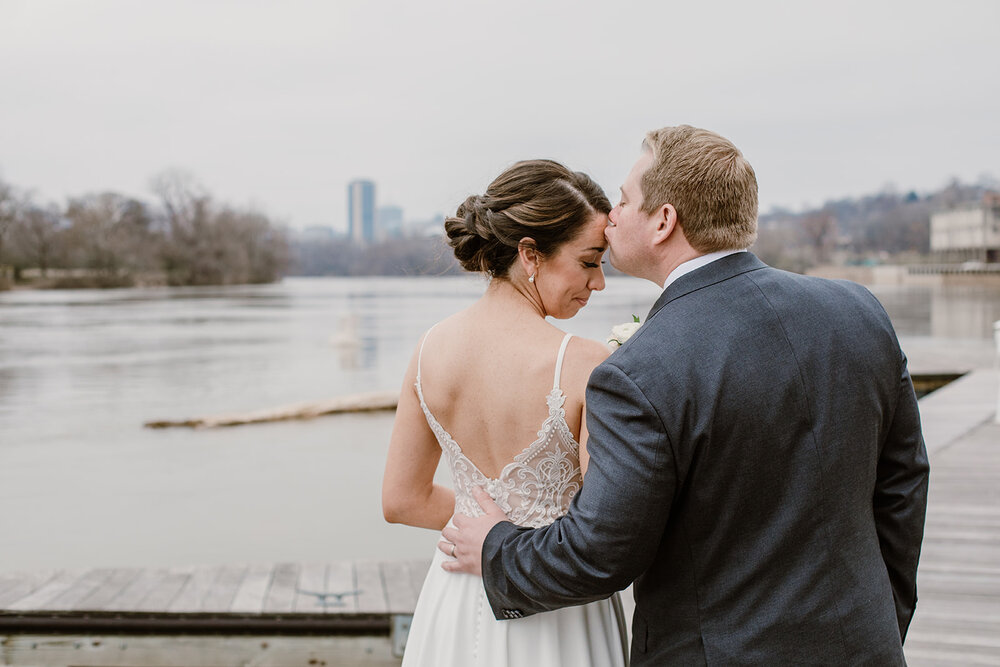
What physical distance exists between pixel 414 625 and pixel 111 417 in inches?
622

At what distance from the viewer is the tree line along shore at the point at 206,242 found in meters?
61.2

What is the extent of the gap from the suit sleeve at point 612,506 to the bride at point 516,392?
27 cm

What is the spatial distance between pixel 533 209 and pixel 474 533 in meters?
0.55

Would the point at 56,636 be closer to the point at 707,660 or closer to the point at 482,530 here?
the point at 482,530

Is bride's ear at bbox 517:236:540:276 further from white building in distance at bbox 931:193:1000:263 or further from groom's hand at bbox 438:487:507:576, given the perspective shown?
white building in distance at bbox 931:193:1000:263

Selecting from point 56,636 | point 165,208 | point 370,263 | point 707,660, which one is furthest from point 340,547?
point 165,208

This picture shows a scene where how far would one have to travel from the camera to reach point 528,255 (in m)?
1.55

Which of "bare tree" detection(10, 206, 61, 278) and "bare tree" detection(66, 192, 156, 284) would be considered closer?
"bare tree" detection(10, 206, 61, 278)

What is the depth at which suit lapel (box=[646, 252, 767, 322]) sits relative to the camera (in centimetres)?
123

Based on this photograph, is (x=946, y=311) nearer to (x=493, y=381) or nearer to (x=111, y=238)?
(x=493, y=381)

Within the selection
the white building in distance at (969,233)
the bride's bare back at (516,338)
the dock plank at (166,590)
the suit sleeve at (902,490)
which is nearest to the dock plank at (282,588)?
the dock plank at (166,590)

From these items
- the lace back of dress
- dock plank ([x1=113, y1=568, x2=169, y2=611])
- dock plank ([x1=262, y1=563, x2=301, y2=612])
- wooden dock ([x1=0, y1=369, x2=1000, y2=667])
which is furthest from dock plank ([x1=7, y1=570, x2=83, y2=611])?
the lace back of dress

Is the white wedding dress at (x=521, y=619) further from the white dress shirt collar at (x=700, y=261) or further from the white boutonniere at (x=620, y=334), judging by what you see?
the white dress shirt collar at (x=700, y=261)

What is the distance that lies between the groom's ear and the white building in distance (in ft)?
285
